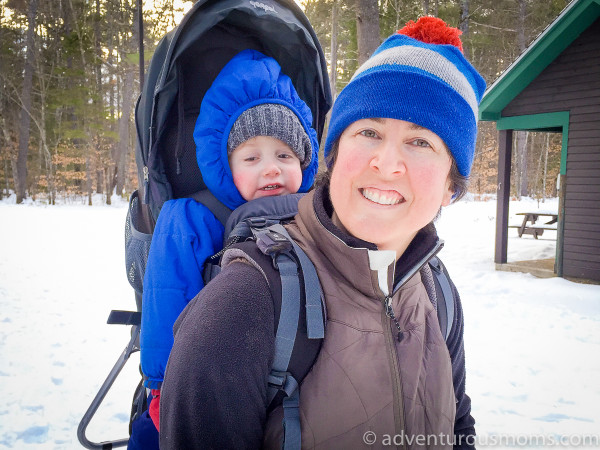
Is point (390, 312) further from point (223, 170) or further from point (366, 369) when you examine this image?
point (223, 170)

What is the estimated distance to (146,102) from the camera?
208 centimetres

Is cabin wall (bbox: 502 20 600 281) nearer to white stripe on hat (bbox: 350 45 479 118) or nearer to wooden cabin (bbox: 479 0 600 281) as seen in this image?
wooden cabin (bbox: 479 0 600 281)

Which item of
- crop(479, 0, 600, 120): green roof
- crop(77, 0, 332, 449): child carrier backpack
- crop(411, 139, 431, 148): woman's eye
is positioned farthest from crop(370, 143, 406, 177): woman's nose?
crop(479, 0, 600, 120): green roof

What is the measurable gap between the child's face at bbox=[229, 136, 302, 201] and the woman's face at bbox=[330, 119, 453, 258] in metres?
0.79

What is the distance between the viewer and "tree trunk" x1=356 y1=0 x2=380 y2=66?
8.12m

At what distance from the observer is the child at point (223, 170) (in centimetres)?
178

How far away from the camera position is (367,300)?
1.23 metres

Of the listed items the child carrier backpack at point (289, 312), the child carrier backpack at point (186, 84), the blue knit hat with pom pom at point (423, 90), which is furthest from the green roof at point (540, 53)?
the child carrier backpack at point (289, 312)

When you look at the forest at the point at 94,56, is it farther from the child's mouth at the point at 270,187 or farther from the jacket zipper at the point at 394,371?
the jacket zipper at the point at 394,371

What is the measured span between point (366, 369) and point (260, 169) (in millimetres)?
1254

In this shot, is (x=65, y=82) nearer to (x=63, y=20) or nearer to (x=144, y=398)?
(x=63, y=20)

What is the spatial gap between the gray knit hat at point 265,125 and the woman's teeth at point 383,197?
93 cm

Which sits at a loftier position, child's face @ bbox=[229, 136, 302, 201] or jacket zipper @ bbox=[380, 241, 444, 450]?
child's face @ bbox=[229, 136, 302, 201]

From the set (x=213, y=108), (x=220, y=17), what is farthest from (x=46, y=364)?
(x=220, y=17)
